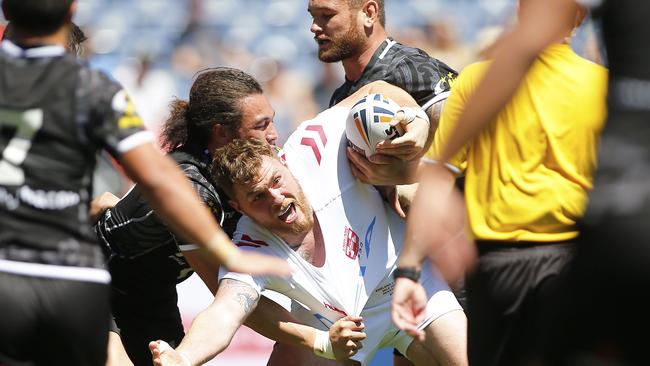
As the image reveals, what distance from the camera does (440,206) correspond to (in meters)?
3.34

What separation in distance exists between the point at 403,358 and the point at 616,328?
3.59 meters

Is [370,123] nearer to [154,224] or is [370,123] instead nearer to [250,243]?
[250,243]

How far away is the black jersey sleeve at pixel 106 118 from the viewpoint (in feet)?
10.2

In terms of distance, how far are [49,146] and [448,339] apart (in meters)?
2.62

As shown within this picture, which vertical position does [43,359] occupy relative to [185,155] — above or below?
above

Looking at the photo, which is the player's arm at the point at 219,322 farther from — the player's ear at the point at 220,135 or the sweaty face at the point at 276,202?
the player's ear at the point at 220,135

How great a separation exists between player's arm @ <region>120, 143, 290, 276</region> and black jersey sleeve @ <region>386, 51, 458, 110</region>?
2889 millimetres

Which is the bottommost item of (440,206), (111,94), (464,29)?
(464,29)

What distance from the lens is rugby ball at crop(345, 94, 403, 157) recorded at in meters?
5.01

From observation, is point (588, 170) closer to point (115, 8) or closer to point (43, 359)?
point (43, 359)

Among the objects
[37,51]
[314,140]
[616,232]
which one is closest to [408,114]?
[314,140]

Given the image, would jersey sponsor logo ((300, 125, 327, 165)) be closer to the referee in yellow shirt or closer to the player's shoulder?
the player's shoulder

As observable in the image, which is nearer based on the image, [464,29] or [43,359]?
[43,359]

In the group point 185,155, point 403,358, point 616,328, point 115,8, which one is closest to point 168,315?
point 185,155
